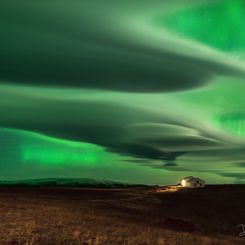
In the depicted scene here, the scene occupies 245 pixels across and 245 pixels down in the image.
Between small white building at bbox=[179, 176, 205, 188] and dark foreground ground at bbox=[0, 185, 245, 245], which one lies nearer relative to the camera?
dark foreground ground at bbox=[0, 185, 245, 245]

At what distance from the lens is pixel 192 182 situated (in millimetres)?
113500

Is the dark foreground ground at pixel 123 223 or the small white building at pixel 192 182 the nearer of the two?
the dark foreground ground at pixel 123 223

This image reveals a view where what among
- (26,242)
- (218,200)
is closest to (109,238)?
(26,242)

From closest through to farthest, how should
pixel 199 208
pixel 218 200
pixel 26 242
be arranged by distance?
pixel 26 242
pixel 199 208
pixel 218 200

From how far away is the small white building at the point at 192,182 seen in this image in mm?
113062

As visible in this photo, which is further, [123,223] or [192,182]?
[192,182]

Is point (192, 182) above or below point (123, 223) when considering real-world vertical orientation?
above

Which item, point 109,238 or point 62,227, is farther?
point 62,227

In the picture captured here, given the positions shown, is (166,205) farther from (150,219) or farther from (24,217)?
(24,217)

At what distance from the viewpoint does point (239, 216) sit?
2416 inches

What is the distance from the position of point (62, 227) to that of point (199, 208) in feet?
122

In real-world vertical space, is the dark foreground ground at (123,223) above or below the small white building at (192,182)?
below

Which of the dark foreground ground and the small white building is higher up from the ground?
the small white building

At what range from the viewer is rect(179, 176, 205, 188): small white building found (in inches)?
4451
